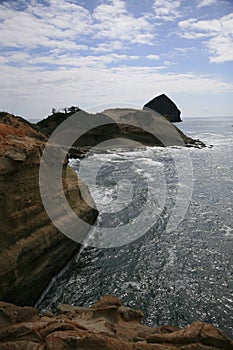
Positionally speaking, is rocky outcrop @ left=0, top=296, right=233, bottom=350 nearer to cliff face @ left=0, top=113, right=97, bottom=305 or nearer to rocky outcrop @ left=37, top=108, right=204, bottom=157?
cliff face @ left=0, top=113, right=97, bottom=305

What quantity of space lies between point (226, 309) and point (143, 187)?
16386 millimetres

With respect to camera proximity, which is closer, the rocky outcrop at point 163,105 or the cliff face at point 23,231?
the cliff face at point 23,231

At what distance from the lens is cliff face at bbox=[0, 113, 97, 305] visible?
9516 millimetres

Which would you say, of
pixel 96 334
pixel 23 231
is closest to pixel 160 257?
pixel 23 231

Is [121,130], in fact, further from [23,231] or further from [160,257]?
[23,231]

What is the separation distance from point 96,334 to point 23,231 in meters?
5.55

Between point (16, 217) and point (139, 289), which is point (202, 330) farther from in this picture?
point (16, 217)

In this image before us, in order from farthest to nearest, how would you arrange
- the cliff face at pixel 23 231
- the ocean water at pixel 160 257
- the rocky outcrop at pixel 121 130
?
1. the rocky outcrop at pixel 121 130
2. the ocean water at pixel 160 257
3. the cliff face at pixel 23 231

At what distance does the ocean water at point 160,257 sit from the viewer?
10312mm

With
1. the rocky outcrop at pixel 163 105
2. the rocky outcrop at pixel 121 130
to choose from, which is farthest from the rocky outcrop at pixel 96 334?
the rocky outcrop at pixel 163 105

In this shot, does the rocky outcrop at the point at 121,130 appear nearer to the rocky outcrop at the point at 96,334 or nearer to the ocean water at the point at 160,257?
the ocean water at the point at 160,257

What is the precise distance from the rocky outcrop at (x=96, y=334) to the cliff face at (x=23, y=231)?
2.16m

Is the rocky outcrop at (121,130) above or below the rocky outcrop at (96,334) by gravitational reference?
above

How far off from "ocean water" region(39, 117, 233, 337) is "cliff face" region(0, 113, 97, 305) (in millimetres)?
782
